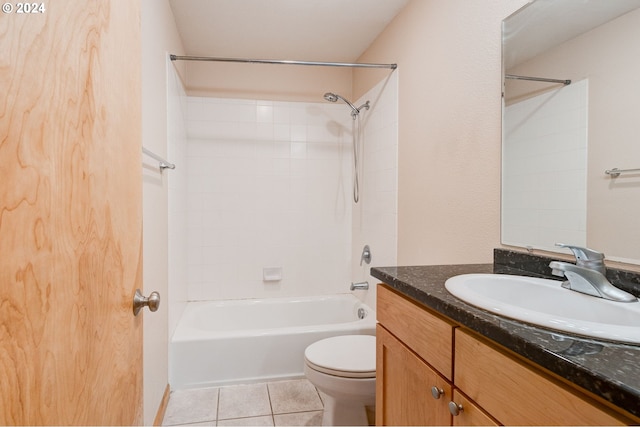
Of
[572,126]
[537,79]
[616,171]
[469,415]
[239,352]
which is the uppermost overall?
[537,79]

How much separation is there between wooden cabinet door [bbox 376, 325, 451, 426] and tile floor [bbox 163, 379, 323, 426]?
0.85m

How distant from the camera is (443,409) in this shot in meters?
0.81

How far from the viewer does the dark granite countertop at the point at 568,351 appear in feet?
1.46

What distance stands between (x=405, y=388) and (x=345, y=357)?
2.24ft

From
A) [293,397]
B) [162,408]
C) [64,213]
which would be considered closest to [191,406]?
[162,408]

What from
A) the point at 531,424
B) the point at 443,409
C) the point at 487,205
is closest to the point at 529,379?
the point at 531,424

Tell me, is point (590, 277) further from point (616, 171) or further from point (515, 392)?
point (515, 392)

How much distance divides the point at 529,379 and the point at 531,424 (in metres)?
0.07

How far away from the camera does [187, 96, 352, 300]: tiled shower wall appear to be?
2.77m

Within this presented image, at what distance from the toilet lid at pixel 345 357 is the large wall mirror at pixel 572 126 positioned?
0.84 metres

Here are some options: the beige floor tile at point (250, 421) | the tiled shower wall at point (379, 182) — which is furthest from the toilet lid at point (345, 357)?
the tiled shower wall at point (379, 182)

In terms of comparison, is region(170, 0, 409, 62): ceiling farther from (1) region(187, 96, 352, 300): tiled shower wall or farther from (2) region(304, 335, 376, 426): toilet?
(2) region(304, 335, 376, 426): toilet

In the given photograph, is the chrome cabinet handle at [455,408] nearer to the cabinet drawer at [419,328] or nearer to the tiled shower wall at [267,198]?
the cabinet drawer at [419,328]

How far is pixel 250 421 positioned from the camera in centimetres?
180
